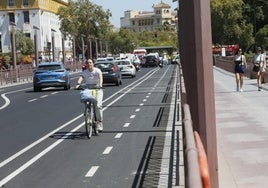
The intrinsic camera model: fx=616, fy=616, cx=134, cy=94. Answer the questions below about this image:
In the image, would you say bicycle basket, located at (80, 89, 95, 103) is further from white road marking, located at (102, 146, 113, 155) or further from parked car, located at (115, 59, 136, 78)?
parked car, located at (115, 59, 136, 78)

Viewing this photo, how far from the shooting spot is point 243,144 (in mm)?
10930

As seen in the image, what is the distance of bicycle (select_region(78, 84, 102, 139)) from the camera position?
13.4 metres

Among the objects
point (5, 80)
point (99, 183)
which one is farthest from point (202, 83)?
point (5, 80)

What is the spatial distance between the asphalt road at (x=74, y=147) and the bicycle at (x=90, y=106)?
0.25 meters

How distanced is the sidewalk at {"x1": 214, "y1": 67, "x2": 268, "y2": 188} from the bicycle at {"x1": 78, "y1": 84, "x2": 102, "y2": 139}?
9.10ft

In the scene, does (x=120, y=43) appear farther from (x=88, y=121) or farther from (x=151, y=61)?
(x=88, y=121)

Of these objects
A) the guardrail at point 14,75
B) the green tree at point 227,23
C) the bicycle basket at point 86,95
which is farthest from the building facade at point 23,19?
the bicycle basket at point 86,95

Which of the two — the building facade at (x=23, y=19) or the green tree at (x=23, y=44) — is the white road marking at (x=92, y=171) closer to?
the green tree at (x=23, y=44)

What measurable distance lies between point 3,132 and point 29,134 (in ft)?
3.30

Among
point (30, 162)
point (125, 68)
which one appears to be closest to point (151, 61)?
point (125, 68)

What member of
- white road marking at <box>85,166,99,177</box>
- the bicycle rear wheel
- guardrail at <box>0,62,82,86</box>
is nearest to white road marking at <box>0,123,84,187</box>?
the bicycle rear wheel

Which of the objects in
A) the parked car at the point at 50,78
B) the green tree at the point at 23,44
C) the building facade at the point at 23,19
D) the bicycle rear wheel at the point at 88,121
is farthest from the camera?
the building facade at the point at 23,19

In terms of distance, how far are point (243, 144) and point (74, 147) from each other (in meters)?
3.36

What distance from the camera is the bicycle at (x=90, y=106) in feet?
43.9
